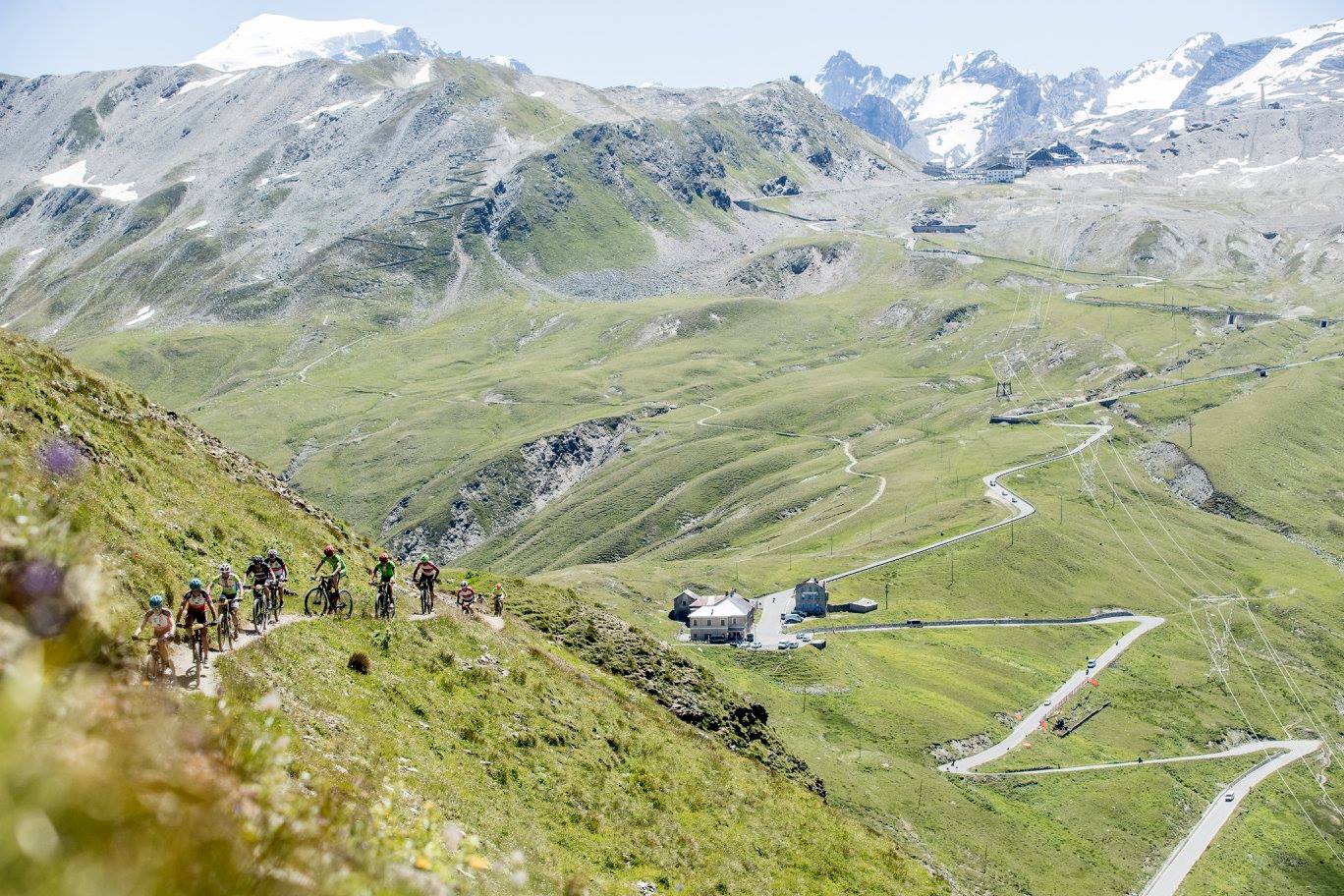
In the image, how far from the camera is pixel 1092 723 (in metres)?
135

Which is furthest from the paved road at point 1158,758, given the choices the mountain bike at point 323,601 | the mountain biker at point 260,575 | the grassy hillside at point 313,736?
the mountain biker at point 260,575

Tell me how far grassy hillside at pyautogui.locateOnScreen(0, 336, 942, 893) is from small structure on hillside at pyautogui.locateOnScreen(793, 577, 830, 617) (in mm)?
95008

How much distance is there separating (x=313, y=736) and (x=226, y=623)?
17.0ft

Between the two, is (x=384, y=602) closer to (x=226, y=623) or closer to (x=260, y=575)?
(x=260, y=575)

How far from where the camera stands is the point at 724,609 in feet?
473

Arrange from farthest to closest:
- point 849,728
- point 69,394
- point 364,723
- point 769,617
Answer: point 769,617 → point 849,728 → point 69,394 → point 364,723

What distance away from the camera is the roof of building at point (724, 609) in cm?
14138

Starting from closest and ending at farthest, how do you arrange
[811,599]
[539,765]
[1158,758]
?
[539,765] < [1158,758] < [811,599]

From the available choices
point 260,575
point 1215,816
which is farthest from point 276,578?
point 1215,816

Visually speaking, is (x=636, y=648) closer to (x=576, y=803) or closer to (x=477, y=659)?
(x=477, y=659)

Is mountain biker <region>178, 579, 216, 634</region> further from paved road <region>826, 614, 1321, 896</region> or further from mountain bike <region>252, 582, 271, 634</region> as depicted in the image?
paved road <region>826, 614, 1321, 896</region>

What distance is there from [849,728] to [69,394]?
299 ft

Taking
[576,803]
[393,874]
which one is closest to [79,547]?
[393,874]

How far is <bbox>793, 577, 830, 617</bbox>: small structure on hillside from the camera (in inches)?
6294
